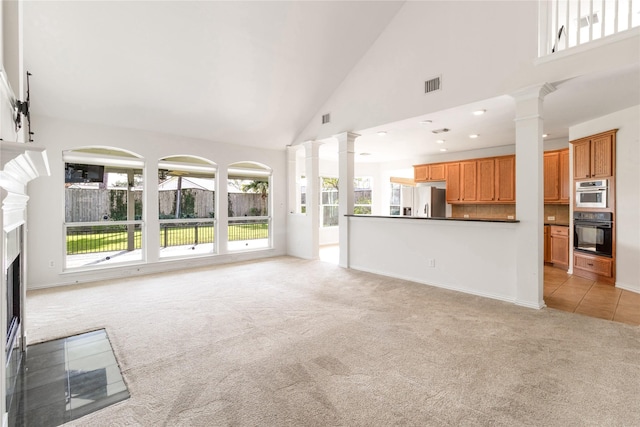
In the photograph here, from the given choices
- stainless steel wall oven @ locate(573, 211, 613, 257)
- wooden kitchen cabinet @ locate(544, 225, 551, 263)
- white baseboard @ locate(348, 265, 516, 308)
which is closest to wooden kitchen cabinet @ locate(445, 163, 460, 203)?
wooden kitchen cabinet @ locate(544, 225, 551, 263)

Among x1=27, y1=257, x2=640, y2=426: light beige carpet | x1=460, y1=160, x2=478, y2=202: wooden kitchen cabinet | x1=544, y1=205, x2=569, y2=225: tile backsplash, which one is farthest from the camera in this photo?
x1=460, y1=160, x2=478, y2=202: wooden kitchen cabinet

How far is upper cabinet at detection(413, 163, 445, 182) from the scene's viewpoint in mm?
7855

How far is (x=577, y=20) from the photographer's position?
3316 mm

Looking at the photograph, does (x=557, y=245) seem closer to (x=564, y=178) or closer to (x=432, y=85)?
(x=564, y=178)

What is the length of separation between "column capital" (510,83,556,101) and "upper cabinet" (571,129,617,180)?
1865 millimetres

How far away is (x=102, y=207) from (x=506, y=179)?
7.98 metres

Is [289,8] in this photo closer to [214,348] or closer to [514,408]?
[214,348]

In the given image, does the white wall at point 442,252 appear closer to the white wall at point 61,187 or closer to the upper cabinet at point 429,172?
the white wall at point 61,187

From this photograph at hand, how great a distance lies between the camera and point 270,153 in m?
7.20

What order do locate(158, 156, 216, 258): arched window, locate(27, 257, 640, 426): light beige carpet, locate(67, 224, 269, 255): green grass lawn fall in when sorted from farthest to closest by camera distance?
Answer: locate(158, 156, 216, 258): arched window → locate(67, 224, 269, 255): green grass lawn → locate(27, 257, 640, 426): light beige carpet

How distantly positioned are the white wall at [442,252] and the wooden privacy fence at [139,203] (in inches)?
102

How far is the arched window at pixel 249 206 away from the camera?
680 centimetres

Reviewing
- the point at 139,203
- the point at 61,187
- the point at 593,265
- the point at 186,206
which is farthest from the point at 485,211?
the point at 61,187

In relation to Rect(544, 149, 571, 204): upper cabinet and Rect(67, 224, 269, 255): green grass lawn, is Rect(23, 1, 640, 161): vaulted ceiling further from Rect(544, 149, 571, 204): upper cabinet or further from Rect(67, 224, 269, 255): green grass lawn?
Rect(67, 224, 269, 255): green grass lawn
